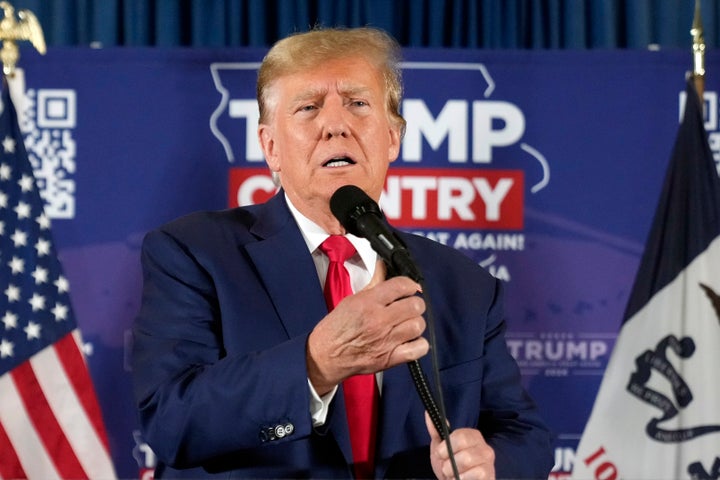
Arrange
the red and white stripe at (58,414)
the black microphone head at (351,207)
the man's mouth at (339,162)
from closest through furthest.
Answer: the black microphone head at (351,207), the man's mouth at (339,162), the red and white stripe at (58,414)

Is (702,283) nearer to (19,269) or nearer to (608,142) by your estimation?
(608,142)

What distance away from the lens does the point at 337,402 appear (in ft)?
6.04

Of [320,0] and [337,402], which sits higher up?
[320,0]

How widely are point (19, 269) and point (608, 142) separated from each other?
70.2 inches

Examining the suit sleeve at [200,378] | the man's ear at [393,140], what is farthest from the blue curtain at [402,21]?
the suit sleeve at [200,378]

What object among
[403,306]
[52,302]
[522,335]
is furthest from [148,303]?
[522,335]

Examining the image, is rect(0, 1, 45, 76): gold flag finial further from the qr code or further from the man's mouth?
the man's mouth

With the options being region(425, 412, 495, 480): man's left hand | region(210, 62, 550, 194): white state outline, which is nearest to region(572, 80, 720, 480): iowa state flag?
region(210, 62, 550, 194): white state outline

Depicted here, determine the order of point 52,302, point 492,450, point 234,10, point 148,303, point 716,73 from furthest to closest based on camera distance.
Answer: point 234,10 → point 716,73 → point 52,302 → point 148,303 → point 492,450

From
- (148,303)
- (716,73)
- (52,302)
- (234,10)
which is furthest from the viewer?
(234,10)

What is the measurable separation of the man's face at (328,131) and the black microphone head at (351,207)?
34 cm

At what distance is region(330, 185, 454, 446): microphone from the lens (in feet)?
4.84

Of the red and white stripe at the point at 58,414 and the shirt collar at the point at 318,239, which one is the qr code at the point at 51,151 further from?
the shirt collar at the point at 318,239

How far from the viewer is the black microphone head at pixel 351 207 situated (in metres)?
1.59
